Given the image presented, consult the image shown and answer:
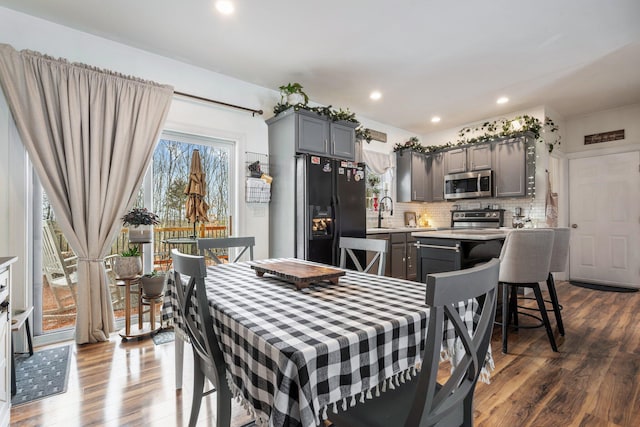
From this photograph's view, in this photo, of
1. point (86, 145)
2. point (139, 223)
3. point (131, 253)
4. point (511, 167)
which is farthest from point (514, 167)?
point (86, 145)

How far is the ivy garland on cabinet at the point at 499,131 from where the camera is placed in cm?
Answer: 461

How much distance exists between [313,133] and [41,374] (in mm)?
3151

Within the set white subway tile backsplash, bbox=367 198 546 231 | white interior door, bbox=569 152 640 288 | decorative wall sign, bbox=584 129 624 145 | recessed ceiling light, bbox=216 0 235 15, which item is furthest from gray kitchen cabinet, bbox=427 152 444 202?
recessed ceiling light, bbox=216 0 235 15

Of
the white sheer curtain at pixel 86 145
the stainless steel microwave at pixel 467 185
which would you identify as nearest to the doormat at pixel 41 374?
the white sheer curtain at pixel 86 145

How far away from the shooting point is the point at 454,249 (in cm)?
298

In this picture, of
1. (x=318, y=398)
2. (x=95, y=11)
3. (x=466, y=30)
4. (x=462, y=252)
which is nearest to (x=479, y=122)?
(x=466, y=30)

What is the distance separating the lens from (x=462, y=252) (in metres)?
2.98

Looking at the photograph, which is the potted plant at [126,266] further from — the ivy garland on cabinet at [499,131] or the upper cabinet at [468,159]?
the upper cabinet at [468,159]

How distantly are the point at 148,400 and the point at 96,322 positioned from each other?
3.90 feet

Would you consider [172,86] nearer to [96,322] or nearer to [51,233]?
[51,233]

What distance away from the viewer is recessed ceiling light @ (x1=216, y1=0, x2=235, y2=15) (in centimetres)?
237

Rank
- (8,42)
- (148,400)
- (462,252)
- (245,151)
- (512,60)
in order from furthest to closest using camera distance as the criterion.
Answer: (245,151)
(512,60)
(462,252)
(8,42)
(148,400)

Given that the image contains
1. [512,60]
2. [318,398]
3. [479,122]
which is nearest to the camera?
[318,398]

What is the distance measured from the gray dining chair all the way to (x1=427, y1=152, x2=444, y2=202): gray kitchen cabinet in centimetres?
489
